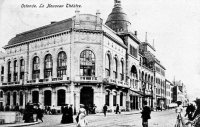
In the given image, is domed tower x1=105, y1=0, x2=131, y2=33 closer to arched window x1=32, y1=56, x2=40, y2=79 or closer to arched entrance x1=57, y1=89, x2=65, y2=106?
arched window x1=32, y1=56, x2=40, y2=79

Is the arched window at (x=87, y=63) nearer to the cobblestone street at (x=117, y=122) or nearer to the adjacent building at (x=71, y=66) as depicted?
the adjacent building at (x=71, y=66)

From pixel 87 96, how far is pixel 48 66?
6650mm

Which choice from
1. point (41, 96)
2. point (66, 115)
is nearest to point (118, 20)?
point (41, 96)

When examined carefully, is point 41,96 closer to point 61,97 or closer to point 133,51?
point 61,97

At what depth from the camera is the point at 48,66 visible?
Result: 1444 inches

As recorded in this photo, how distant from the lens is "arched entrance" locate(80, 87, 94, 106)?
33625mm

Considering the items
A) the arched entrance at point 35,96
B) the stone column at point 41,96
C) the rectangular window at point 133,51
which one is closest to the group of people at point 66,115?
the stone column at point 41,96

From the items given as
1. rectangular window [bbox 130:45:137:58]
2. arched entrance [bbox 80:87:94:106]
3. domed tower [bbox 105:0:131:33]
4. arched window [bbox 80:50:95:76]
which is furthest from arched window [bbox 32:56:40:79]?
rectangular window [bbox 130:45:137:58]

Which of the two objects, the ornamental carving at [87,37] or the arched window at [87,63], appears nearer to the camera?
the ornamental carving at [87,37]

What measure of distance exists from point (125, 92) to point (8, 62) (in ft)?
57.2

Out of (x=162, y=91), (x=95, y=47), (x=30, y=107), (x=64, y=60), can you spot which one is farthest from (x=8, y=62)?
(x=162, y=91)

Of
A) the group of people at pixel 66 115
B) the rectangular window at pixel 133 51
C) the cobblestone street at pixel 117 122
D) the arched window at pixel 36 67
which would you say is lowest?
the cobblestone street at pixel 117 122

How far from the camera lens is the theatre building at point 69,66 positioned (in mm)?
33812

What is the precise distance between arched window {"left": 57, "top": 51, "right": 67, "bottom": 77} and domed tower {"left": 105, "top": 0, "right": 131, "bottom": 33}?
13.9 m
